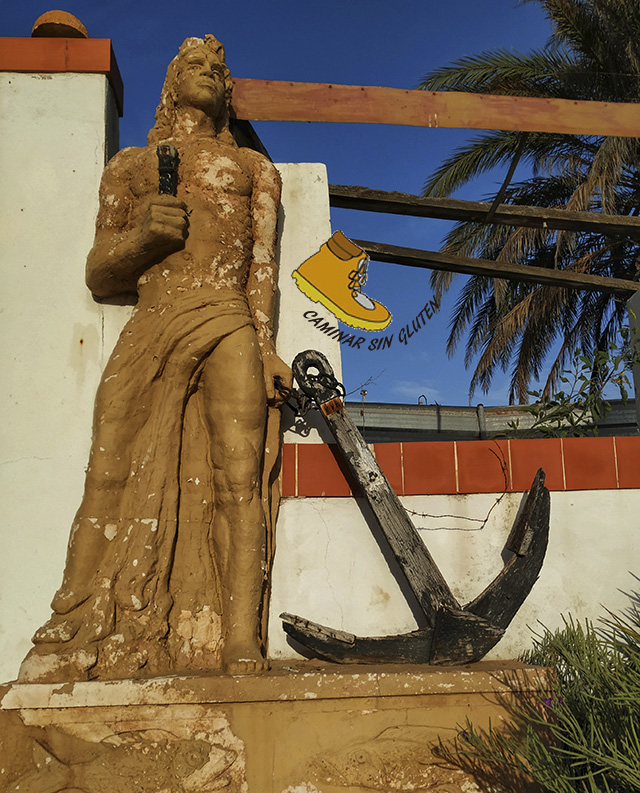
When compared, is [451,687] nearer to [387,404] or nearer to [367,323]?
[367,323]

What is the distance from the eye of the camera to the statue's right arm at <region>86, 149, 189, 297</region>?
3059mm

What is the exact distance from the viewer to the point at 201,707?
7.91ft

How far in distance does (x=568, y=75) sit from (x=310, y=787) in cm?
1037

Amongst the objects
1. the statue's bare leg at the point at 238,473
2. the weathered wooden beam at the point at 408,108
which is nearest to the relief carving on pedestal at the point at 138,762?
the statue's bare leg at the point at 238,473

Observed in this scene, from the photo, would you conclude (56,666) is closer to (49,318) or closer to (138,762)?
(138,762)

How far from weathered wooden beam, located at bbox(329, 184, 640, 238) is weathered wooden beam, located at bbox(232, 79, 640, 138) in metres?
0.78

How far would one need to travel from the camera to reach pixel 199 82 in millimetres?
3453

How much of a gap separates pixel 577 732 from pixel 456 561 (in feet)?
4.16

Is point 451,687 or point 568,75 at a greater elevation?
point 568,75

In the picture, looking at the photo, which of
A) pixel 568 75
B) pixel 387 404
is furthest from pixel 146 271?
pixel 568 75

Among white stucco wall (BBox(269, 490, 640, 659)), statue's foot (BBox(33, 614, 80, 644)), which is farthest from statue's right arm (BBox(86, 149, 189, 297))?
statue's foot (BBox(33, 614, 80, 644))

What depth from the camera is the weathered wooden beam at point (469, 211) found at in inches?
197

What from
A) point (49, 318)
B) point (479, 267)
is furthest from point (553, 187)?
point (49, 318)

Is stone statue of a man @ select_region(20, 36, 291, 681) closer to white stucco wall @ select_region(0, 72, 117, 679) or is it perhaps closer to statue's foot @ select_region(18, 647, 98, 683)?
statue's foot @ select_region(18, 647, 98, 683)
